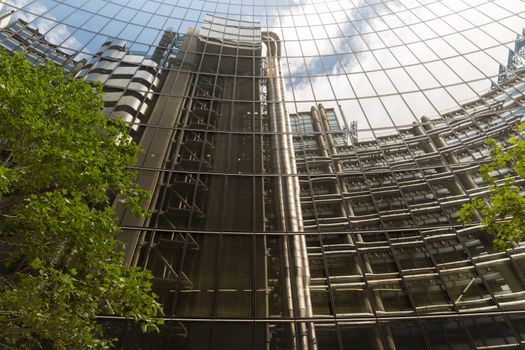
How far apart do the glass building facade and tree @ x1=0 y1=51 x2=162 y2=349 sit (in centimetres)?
572

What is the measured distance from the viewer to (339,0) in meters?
35.2

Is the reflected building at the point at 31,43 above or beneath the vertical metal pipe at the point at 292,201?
above

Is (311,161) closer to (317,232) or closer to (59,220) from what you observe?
(317,232)

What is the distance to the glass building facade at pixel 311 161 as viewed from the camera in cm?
1336

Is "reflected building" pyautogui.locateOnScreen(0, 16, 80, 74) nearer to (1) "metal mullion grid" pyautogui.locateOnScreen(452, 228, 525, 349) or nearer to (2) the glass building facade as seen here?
(2) the glass building facade

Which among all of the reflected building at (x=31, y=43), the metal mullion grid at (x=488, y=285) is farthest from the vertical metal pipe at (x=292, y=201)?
the reflected building at (x=31, y=43)

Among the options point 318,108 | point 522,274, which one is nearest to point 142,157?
point 318,108

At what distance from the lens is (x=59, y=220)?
7.73m

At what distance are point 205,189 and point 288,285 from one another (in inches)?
266

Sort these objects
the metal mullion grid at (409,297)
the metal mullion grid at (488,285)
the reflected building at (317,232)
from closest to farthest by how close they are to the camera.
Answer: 1. the metal mullion grid at (488,285)
2. the metal mullion grid at (409,297)
3. the reflected building at (317,232)

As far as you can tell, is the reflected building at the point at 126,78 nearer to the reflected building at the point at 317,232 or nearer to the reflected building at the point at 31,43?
the reflected building at the point at 317,232

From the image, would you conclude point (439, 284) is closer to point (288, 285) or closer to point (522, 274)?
point (522, 274)

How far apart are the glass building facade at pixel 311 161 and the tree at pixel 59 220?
572cm

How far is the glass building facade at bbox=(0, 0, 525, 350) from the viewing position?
Result: 13.4 metres
